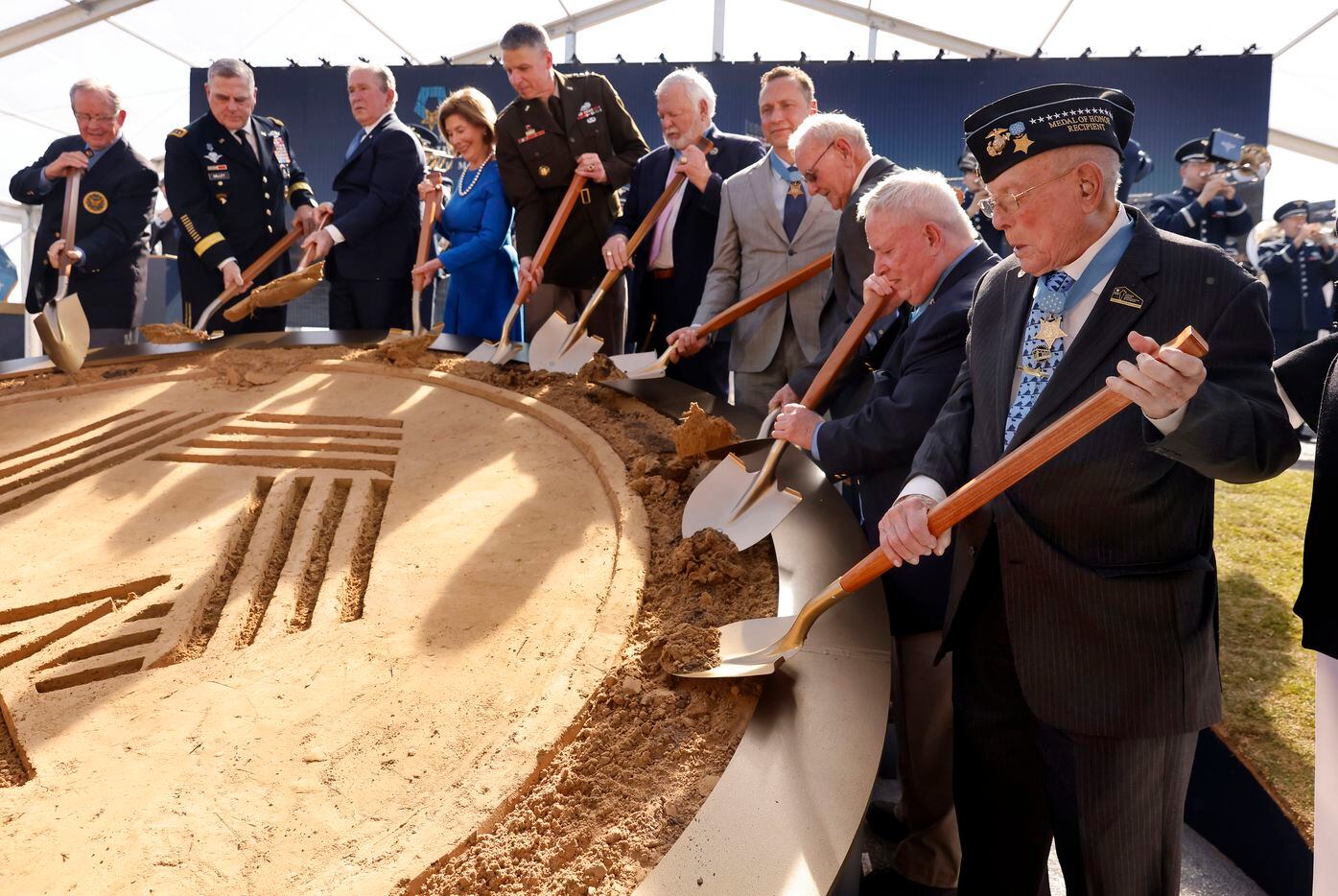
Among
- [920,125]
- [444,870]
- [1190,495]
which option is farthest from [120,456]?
[920,125]

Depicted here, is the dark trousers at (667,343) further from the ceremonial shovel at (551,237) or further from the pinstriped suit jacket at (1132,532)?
the pinstriped suit jacket at (1132,532)

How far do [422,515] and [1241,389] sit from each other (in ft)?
5.35

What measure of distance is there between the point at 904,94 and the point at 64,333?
22.1ft

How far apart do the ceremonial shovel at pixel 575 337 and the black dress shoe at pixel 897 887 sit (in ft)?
5.94

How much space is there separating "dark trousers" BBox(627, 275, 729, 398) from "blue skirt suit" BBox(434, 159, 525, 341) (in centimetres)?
56

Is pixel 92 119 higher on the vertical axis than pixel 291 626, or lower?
higher

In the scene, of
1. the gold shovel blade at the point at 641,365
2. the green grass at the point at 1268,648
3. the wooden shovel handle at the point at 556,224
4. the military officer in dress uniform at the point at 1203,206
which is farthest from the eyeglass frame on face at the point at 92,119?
the military officer in dress uniform at the point at 1203,206

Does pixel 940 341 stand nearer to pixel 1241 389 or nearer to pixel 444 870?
pixel 1241 389

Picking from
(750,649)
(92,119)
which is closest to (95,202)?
(92,119)

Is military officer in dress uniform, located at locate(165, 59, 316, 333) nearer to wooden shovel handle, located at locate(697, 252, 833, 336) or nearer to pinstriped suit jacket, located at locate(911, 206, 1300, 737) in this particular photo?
wooden shovel handle, located at locate(697, 252, 833, 336)

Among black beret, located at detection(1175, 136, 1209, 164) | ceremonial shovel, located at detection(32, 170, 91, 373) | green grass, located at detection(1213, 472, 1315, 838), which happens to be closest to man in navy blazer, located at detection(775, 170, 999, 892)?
green grass, located at detection(1213, 472, 1315, 838)

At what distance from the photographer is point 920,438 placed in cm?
194

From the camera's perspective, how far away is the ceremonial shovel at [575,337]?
3.28 metres

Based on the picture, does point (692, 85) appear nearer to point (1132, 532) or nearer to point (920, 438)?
point (920, 438)
